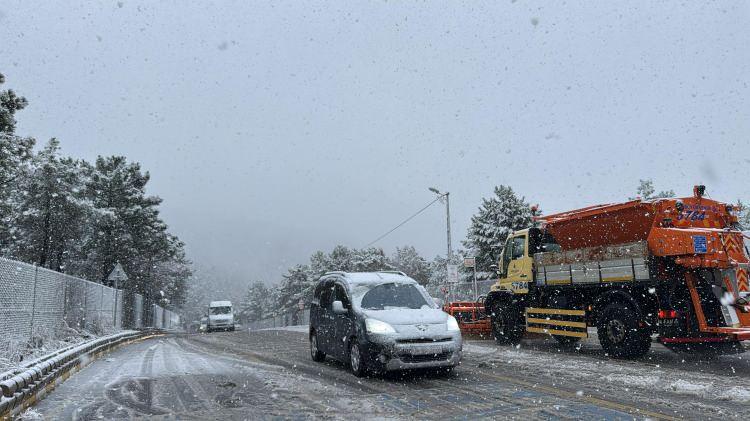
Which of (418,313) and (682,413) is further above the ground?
(418,313)

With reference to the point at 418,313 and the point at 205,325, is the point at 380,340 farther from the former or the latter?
the point at 205,325

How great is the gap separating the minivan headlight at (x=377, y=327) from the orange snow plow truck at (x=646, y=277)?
5024mm

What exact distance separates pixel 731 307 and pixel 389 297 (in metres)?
6.00

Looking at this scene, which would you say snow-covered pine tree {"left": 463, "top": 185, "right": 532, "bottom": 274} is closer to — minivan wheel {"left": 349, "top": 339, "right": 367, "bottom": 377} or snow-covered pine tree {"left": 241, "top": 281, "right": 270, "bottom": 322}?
minivan wheel {"left": 349, "top": 339, "right": 367, "bottom": 377}

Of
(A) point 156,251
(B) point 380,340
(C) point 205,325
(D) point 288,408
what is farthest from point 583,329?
(A) point 156,251

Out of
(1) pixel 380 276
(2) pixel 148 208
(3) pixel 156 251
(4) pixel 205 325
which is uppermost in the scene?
(2) pixel 148 208

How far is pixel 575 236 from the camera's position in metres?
12.3

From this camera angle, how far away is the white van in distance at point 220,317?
125ft

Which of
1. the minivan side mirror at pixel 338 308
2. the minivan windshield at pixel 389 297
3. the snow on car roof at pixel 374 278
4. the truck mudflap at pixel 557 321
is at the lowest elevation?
the truck mudflap at pixel 557 321

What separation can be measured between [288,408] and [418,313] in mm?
3174

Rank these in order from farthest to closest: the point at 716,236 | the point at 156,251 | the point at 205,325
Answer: the point at 156,251, the point at 205,325, the point at 716,236

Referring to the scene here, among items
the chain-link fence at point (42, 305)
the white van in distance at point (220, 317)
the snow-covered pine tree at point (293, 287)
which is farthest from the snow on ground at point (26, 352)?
the snow-covered pine tree at point (293, 287)

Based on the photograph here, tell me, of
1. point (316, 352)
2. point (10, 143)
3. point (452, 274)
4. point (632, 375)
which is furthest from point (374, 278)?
point (10, 143)

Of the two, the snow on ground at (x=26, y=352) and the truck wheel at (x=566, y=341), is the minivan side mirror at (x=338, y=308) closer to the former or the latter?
the snow on ground at (x=26, y=352)
